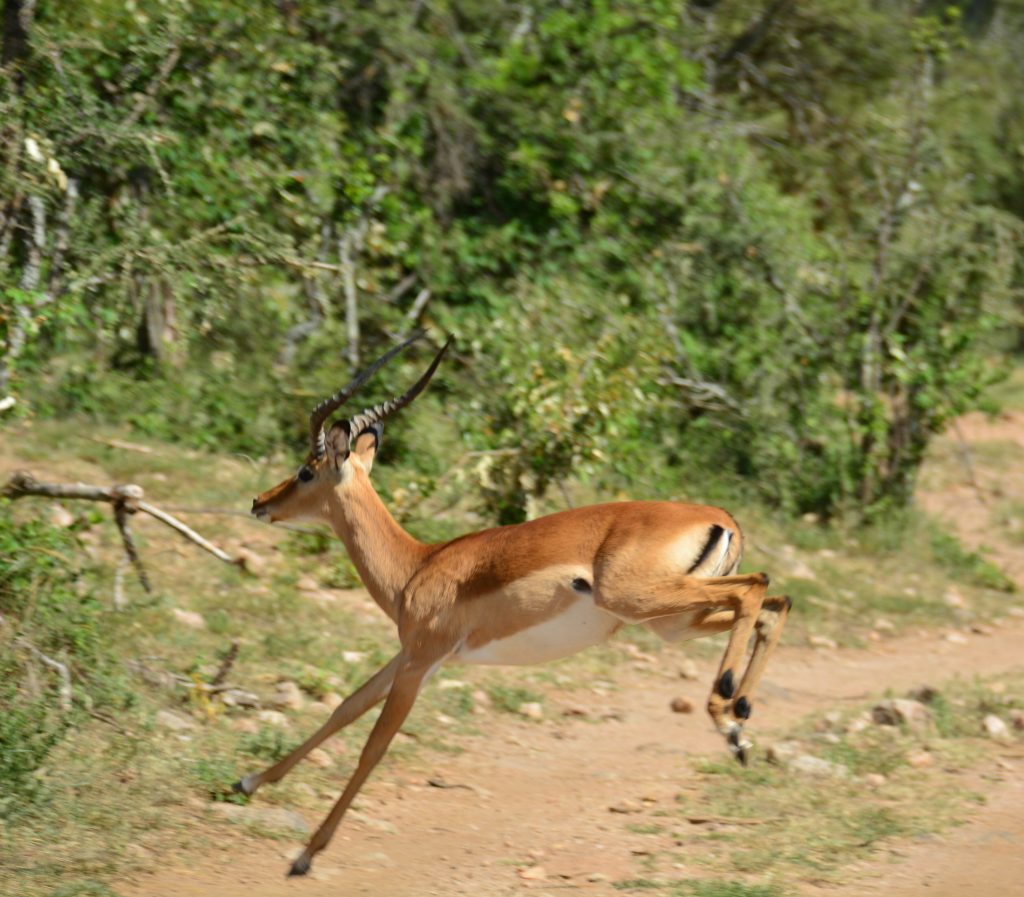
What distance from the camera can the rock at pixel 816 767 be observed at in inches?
237

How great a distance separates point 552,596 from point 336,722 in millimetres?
961

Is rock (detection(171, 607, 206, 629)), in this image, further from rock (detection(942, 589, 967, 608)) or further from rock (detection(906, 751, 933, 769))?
rock (detection(942, 589, 967, 608))

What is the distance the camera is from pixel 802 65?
1455 cm

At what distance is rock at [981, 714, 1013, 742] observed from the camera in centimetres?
657

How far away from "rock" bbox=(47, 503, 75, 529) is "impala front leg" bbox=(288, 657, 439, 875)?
311 centimetres

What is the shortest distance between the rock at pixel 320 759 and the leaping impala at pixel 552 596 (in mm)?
613

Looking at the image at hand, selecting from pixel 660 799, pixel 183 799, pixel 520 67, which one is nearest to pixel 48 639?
pixel 183 799

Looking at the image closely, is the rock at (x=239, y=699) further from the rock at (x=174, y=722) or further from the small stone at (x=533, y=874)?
the small stone at (x=533, y=874)

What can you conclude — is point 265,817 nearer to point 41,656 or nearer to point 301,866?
point 301,866

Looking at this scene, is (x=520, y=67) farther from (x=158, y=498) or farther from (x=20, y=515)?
(x=20, y=515)

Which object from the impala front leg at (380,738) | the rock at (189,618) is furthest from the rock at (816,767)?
the rock at (189,618)

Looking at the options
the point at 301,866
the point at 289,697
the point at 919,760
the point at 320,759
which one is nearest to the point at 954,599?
the point at 919,760

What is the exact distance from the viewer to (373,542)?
5.43 meters

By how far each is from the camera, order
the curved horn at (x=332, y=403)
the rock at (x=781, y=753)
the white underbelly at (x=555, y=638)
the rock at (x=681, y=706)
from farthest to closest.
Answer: the rock at (x=681, y=706)
the rock at (x=781, y=753)
the curved horn at (x=332, y=403)
the white underbelly at (x=555, y=638)
